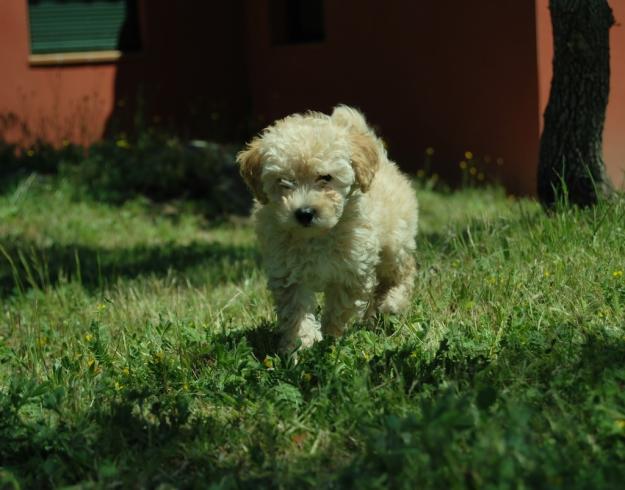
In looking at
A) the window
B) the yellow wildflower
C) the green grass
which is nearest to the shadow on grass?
the green grass

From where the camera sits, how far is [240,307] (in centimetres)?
604

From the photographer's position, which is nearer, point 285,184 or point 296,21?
point 285,184

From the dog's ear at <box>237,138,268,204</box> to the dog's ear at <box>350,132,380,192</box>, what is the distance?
0.47 metres

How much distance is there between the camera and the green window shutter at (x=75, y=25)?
44.5ft

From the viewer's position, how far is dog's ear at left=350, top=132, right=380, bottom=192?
489cm

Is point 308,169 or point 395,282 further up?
point 308,169

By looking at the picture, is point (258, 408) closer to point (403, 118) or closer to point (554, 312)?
point (554, 312)

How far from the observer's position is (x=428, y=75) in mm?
11648

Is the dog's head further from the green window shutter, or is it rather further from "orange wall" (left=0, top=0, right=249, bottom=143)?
the green window shutter

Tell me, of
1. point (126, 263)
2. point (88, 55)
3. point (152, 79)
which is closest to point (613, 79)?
point (126, 263)

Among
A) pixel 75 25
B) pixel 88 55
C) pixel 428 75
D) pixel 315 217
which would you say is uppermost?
pixel 75 25

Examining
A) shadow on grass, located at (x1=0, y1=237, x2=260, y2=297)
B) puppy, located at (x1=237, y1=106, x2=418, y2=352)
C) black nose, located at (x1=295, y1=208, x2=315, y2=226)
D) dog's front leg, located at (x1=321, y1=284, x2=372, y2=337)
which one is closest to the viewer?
black nose, located at (x1=295, y1=208, x2=315, y2=226)

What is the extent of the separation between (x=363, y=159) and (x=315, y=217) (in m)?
0.49

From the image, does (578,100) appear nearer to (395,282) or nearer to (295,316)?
(395,282)
